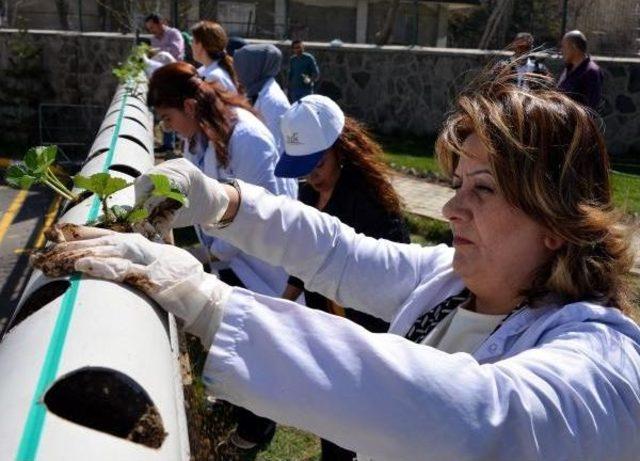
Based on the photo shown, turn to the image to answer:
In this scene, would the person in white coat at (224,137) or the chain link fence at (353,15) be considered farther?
the chain link fence at (353,15)

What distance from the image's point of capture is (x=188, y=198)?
2.02 m

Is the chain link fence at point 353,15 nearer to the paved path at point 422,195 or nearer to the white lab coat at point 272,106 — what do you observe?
the paved path at point 422,195

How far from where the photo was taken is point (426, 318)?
1.93 m

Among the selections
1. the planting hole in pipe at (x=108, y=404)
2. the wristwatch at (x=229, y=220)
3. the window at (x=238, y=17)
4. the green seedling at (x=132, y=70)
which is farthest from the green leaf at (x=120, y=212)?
the window at (x=238, y=17)

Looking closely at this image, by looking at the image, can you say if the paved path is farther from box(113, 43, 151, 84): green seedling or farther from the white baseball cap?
the white baseball cap

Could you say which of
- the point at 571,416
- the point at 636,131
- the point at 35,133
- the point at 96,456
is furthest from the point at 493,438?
the point at 35,133

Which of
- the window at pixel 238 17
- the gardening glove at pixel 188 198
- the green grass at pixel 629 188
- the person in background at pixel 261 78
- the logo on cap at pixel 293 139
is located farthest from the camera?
the window at pixel 238 17

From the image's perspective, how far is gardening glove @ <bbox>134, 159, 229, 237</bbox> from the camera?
1.91m

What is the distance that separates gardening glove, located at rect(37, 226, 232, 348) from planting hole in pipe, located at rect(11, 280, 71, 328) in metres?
0.06

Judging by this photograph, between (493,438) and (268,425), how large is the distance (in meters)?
2.88

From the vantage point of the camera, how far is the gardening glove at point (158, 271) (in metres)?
1.29

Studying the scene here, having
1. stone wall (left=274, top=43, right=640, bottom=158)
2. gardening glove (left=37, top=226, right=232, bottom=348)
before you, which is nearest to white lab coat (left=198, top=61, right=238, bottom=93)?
gardening glove (left=37, top=226, right=232, bottom=348)

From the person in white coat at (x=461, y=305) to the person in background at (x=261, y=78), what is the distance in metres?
3.22

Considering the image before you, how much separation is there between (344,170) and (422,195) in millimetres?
5666
